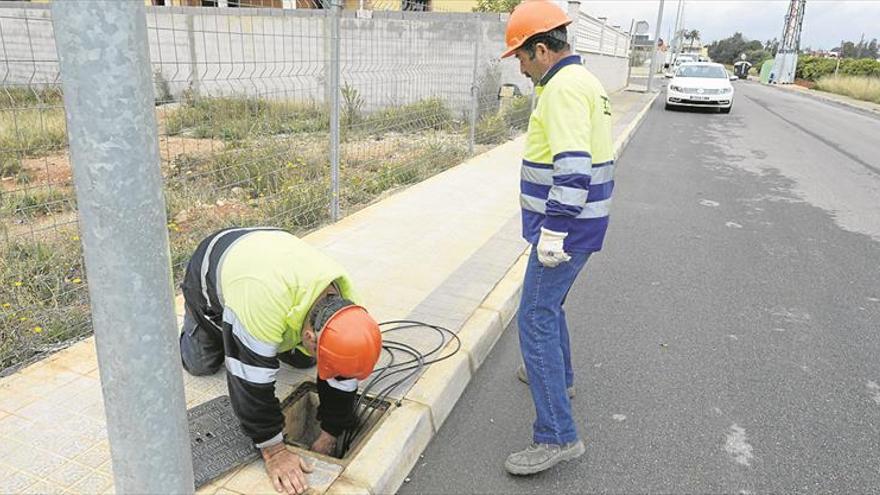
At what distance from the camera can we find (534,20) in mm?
2598

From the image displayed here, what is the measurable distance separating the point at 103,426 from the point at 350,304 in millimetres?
1350

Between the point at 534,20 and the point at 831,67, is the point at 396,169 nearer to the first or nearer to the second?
the point at 534,20

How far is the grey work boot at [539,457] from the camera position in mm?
2840

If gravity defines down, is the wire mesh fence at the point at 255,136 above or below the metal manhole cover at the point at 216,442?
above

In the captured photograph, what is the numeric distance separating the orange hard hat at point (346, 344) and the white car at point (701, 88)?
19.0 m

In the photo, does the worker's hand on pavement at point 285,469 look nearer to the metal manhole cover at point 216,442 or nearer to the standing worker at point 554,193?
the metal manhole cover at point 216,442

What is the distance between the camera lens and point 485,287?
4699 millimetres

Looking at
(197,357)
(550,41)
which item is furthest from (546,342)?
(197,357)

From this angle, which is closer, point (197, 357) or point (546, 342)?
point (546, 342)

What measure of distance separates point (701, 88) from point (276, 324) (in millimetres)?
19268

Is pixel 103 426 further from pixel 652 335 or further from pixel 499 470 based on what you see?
pixel 652 335

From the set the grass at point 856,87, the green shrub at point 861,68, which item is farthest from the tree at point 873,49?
the grass at point 856,87

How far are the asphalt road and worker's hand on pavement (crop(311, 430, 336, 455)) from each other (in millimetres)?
428

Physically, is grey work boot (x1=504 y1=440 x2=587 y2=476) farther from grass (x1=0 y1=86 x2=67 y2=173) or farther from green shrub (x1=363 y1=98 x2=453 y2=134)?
green shrub (x1=363 y1=98 x2=453 y2=134)
